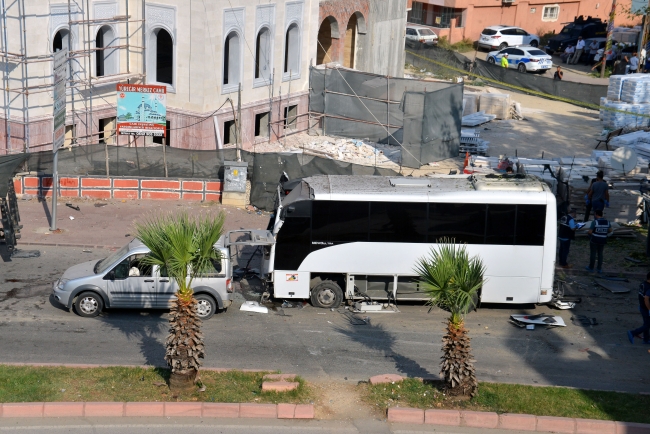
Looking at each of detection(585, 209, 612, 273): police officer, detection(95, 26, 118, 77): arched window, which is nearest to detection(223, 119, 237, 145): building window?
detection(95, 26, 118, 77): arched window

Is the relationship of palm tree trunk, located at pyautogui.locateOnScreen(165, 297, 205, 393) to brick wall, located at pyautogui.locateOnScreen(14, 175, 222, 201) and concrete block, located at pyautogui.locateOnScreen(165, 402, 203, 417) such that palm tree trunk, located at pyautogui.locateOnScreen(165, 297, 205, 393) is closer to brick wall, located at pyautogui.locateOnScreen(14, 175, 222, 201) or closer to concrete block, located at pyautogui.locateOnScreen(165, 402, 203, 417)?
concrete block, located at pyautogui.locateOnScreen(165, 402, 203, 417)

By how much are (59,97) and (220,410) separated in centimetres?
1231

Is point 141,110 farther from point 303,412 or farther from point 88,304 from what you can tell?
point 303,412

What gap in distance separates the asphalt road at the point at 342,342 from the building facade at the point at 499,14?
42.4m

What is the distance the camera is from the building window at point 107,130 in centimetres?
3003

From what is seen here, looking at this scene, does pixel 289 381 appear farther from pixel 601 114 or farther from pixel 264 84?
pixel 601 114

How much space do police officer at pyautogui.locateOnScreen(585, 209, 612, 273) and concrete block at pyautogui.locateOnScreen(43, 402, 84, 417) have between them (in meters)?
12.6

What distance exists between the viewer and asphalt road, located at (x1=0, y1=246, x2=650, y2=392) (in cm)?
1520

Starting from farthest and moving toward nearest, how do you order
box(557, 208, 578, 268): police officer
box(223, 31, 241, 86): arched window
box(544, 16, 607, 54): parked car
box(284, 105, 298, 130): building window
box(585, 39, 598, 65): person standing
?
box(544, 16, 607, 54): parked car
box(585, 39, 598, 65): person standing
box(284, 105, 298, 130): building window
box(223, 31, 241, 86): arched window
box(557, 208, 578, 268): police officer

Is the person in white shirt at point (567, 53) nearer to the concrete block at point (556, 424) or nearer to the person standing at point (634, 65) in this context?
the person standing at point (634, 65)

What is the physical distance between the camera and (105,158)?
2609 cm

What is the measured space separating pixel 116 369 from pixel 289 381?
9.37 ft

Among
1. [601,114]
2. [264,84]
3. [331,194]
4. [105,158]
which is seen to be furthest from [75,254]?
[601,114]

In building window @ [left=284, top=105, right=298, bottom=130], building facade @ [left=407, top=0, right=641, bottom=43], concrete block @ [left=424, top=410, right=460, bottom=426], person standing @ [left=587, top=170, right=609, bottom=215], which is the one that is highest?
building facade @ [left=407, top=0, right=641, bottom=43]
